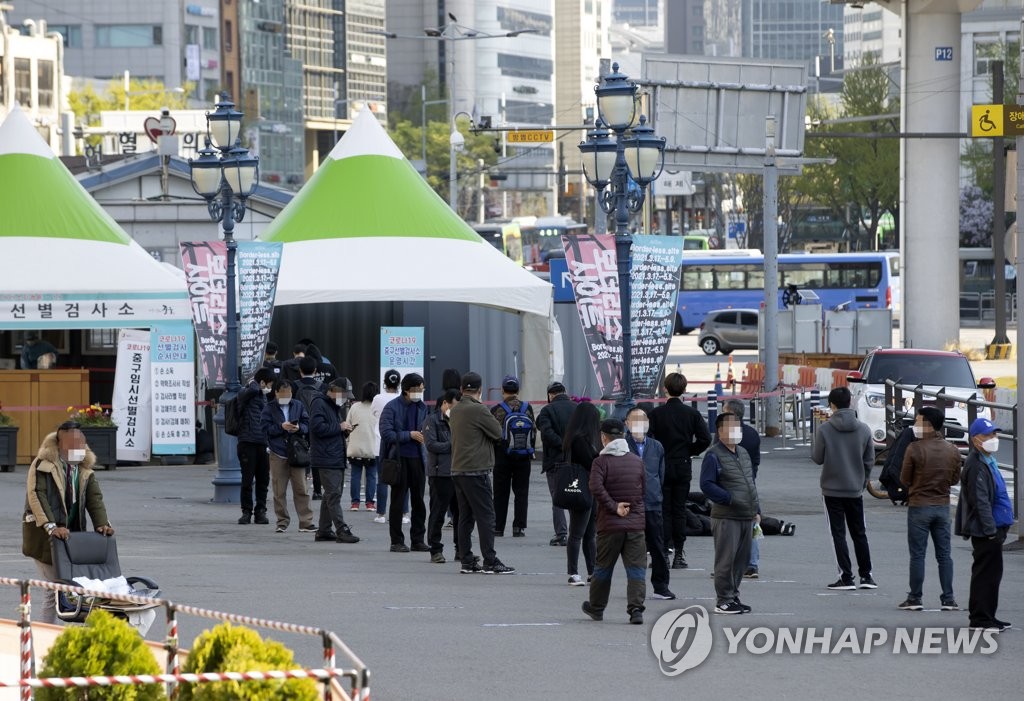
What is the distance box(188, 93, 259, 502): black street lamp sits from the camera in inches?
876

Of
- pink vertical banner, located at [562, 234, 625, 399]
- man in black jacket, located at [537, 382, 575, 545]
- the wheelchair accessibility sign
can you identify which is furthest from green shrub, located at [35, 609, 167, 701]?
the wheelchair accessibility sign

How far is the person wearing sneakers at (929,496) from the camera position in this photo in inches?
545

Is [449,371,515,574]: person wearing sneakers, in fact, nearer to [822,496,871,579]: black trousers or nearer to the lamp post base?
[822,496,871,579]: black trousers

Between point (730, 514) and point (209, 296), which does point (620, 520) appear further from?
point (209, 296)

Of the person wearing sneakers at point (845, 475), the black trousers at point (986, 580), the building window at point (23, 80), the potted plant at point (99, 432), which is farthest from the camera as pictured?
the building window at point (23, 80)

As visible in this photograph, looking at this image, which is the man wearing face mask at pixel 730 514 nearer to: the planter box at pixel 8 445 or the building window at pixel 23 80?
the planter box at pixel 8 445

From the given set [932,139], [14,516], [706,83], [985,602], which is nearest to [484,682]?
[985,602]

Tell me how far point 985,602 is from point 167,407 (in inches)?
638

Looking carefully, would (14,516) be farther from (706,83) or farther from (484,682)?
(706,83)

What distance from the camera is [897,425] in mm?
24984

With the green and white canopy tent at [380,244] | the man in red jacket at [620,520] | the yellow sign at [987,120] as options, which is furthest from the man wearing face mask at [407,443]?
the green and white canopy tent at [380,244]

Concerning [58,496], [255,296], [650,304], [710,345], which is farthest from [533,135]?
[58,496]

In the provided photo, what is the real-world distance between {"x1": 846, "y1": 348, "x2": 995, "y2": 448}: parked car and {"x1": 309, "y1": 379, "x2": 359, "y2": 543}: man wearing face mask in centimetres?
1070

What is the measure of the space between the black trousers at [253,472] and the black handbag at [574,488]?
241 inches
